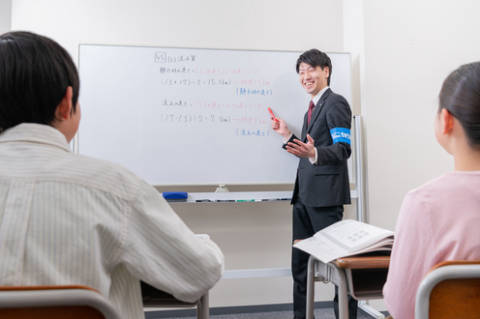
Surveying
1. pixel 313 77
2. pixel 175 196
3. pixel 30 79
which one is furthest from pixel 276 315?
pixel 30 79

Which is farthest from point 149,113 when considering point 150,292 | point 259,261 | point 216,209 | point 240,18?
point 150,292

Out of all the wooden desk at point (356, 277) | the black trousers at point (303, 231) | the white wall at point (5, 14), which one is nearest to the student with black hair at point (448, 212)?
the wooden desk at point (356, 277)

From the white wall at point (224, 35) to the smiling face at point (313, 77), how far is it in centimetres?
47

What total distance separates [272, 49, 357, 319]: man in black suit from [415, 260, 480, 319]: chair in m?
1.36

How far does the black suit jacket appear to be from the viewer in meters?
2.22

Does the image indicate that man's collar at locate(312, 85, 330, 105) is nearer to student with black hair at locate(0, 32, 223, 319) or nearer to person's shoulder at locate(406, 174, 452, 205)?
person's shoulder at locate(406, 174, 452, 205)

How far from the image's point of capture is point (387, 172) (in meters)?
2.71

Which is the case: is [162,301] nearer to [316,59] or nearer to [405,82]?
[316,59]

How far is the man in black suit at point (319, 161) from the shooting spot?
221 centimetres

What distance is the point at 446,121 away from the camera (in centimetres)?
90

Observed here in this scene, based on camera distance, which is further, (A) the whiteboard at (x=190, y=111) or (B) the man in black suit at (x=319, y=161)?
(A) the whiteboard at (x=190, y=111)

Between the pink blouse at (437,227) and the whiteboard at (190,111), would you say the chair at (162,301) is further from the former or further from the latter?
the whiteboard at (190,111)

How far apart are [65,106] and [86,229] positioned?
0.91 feet

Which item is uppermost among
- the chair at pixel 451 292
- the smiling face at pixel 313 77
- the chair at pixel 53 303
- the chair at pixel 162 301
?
the smiling face at pixel 313 77
